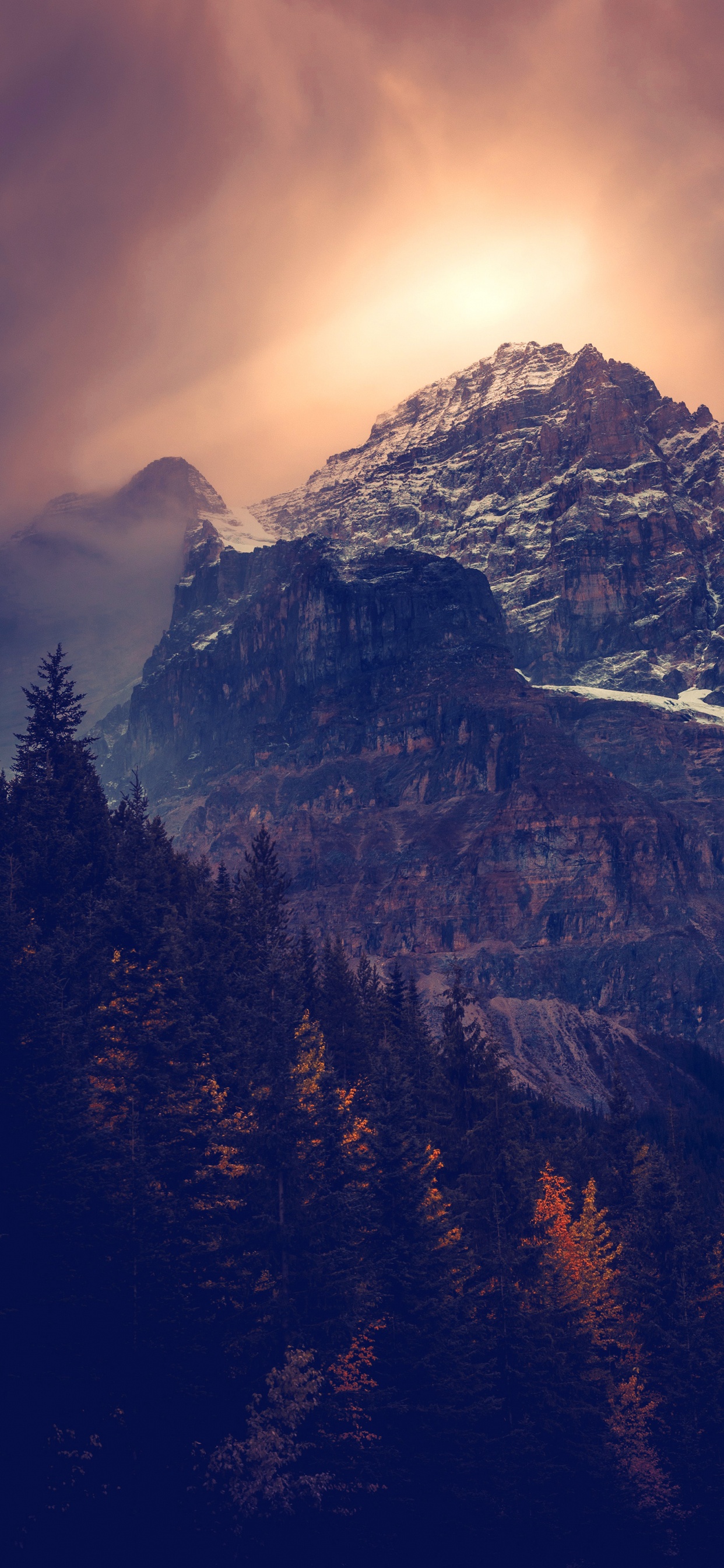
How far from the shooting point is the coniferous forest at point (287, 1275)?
1731 inches

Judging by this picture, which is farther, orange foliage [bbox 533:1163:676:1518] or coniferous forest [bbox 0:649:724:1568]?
orange foliage [bbox 533:1163:676:1518]

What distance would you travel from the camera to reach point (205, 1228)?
167 feet

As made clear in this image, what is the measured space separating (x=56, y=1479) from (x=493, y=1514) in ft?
73.7

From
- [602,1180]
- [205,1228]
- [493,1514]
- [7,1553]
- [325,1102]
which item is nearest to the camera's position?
[7,1553]

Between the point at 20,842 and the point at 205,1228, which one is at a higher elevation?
the point at 20,842

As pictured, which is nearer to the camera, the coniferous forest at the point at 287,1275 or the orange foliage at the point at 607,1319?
the coniferous forest at the point at 287,1275

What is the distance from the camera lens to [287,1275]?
54188 millimetres

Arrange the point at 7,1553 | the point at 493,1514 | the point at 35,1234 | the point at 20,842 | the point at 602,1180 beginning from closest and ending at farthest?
the point at 7,1553 < the point at 35,1234 < the point at 493,1514 < the point at 20,842 < the point at 602,1180

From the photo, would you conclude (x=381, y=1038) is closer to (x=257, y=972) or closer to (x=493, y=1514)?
(x=257, y=972)

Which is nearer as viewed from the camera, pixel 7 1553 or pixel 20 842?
pixel 7 1553

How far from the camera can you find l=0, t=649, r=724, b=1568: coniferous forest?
43969mm

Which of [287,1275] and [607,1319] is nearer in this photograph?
[287,1275]

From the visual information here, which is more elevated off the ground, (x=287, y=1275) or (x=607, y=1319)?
(x=287, y=1275)

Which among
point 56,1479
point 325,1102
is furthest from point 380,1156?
point 56,1479
